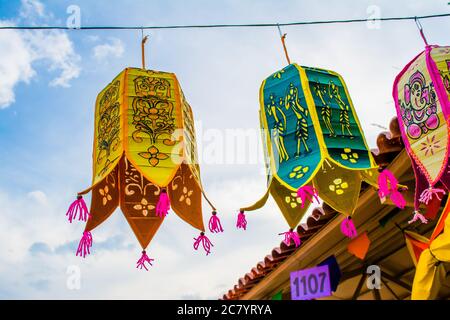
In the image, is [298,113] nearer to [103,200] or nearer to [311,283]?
[103,200]

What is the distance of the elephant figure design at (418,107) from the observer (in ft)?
8.92

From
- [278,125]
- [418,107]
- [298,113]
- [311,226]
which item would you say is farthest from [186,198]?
[418,107]

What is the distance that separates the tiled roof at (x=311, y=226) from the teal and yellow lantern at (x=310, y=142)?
321 millimetres

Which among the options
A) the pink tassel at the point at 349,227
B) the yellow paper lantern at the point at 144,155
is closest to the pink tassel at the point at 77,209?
the yellow paper lantern at the point at 144,155

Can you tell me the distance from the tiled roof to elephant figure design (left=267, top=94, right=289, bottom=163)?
85cm

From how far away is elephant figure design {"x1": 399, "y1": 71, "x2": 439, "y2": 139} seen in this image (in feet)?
8.92

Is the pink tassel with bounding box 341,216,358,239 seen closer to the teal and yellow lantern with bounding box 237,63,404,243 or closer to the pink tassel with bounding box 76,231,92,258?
the teal and yellow lantern with bounding box 237,63,404,243

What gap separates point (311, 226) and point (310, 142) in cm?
173

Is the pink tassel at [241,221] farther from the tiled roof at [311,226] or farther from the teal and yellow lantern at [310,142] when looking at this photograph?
the tiled roof at [311,226]

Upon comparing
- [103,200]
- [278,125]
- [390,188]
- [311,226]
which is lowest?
[390,188]

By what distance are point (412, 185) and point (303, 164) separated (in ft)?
4.83

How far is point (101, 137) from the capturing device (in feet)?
10.5

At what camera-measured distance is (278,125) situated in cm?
308
